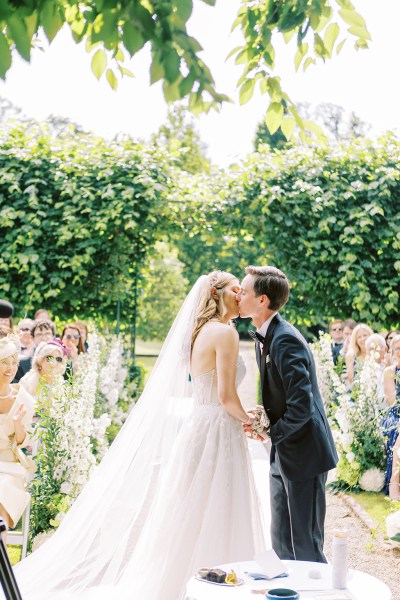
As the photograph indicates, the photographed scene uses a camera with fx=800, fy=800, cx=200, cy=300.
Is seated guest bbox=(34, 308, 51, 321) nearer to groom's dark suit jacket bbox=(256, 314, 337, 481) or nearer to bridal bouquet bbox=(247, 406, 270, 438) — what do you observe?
bridal bouquet bbox=(247, 406, 270, 438)

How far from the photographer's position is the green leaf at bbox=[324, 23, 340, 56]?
3.29 meters

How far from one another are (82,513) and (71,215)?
5.47 metres

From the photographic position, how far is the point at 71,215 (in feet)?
32.1

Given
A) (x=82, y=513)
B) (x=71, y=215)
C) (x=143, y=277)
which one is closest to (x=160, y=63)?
(x=82, y=513)

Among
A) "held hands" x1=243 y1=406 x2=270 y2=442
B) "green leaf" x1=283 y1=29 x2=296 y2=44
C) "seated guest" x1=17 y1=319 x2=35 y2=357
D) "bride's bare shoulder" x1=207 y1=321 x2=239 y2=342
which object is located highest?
"green leaf" x1=283 y1=29 x2=296 y2=44

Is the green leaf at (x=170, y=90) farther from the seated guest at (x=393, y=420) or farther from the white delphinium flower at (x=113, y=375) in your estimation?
the white delphinium flower at (x=113, y=375)

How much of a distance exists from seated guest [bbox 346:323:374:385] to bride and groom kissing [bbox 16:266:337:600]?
14.5ft

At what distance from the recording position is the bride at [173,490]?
4441mm

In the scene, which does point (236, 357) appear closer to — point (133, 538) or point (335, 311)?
point (133, 538)

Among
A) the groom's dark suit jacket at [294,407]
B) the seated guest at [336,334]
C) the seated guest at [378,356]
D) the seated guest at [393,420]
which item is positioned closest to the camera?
the groom's dark suit jacket at [294,407]

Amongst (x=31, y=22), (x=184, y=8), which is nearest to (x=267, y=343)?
(x=184, y=8)

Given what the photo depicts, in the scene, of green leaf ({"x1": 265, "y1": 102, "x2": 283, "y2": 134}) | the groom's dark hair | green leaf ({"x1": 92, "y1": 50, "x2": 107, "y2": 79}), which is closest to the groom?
the groom's dark hair

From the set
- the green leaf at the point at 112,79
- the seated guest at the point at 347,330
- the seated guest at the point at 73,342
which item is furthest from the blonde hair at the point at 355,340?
the green leaf at the point at 112,79

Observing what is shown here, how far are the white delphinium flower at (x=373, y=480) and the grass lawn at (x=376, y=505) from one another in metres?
0.06
